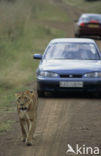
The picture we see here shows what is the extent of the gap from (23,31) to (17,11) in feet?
4.42

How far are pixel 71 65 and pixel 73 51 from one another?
94cm

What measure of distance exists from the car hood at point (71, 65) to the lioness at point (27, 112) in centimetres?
481

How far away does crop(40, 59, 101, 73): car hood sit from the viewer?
1456 cm

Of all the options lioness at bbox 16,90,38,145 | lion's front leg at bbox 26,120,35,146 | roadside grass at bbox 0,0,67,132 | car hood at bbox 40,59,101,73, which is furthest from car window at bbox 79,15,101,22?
lion's front leg at bbox 26,120,35,146

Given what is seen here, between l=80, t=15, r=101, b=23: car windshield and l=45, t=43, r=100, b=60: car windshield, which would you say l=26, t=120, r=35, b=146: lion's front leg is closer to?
l=45, t=43, r=100, b=60: car windshield

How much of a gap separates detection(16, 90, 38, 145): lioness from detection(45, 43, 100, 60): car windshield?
5821 millimetres

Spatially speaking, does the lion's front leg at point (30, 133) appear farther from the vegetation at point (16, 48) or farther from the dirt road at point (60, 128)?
the vegetation at point (16, 48)

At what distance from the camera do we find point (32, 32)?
34281mm

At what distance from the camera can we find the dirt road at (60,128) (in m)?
9.23

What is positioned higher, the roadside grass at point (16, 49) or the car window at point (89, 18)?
the roadside grass at point (16, 49)

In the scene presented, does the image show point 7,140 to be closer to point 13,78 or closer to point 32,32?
point 13,78

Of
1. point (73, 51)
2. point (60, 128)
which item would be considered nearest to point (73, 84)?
point (73, 51)

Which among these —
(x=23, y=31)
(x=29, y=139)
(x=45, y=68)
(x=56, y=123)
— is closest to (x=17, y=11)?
(x=23, y=31)

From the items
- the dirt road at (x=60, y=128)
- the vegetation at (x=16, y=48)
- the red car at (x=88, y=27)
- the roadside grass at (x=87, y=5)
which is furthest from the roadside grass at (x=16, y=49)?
the roadside grass at (x=87, y=5)
